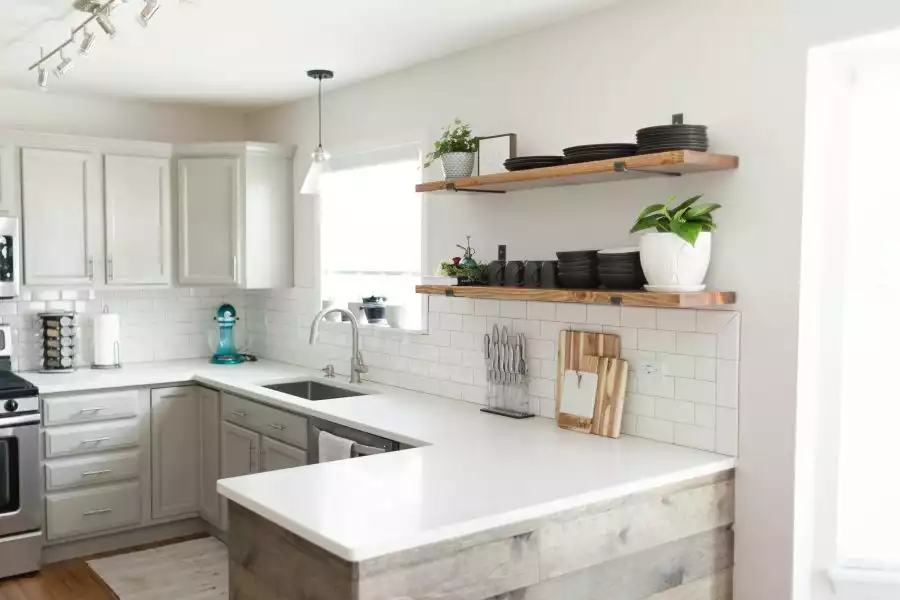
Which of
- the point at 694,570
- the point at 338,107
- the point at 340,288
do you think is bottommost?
the point at 694,570

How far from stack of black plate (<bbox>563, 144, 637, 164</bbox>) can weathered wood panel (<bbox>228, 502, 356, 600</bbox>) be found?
1548 millimetres

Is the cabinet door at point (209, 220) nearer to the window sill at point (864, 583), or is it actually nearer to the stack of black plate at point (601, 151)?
the stack of black plate at point (601, 151)

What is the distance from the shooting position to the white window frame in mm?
4078

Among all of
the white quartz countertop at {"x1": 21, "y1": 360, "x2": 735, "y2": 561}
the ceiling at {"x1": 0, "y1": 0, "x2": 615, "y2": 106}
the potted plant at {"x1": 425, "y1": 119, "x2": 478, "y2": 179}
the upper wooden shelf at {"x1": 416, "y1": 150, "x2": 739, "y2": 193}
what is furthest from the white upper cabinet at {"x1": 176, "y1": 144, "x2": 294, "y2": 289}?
the upper wooden shelf at {"x1": 416, "y1": 150, "x2": 739, "y2": 193}

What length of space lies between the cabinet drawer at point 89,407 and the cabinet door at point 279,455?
87cm

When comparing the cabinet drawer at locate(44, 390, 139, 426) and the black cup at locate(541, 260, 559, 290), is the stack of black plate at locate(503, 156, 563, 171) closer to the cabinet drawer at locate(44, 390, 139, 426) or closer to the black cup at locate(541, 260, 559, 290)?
the black cup at locate(541, 260, 559, 290)

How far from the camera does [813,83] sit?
8.32ft

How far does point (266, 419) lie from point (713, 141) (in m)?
2.42

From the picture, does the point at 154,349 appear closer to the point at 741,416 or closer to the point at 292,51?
the point at 292,51

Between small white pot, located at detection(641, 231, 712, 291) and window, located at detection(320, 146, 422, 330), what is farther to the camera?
window, located at detection(320, 146, 422, 330)

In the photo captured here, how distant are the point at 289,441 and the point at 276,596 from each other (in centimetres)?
159

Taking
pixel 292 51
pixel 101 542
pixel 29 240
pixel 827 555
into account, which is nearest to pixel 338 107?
pixel 292 51

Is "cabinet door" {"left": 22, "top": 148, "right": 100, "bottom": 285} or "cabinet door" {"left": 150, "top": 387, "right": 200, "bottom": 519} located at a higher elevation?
"cabinet door" {"left": 22, "top": 148, "right": 100, "bottom": 285}

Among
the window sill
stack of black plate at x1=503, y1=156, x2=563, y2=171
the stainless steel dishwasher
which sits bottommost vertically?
the window sill
